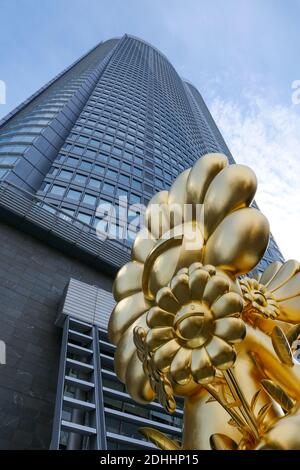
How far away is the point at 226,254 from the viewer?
5.94 ft

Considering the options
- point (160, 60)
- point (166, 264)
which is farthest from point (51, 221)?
point (160, 60)

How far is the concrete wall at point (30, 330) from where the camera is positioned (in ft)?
20.0

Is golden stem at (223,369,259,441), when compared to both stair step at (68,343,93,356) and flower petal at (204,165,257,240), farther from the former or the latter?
stair step at (68,343,93,356)

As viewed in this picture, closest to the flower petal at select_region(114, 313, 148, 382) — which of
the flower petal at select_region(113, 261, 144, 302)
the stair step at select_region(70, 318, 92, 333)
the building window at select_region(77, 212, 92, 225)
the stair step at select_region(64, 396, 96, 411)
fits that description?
the flower petal at select_region(113, 261, 144, 302)

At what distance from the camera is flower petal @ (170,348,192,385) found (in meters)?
1.65

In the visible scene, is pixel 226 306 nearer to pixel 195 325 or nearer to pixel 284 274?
pixel 195 325

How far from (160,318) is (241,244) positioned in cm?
53

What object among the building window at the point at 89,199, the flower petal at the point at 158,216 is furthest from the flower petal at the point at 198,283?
the building window at the point at 89,199

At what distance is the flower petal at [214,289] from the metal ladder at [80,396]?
3984mm

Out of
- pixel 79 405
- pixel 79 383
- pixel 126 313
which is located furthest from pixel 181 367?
pixel 79 383

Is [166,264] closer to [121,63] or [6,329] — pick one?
[6,329]

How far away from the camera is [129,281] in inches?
92.7

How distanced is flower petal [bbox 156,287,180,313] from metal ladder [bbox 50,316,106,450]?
384 cm

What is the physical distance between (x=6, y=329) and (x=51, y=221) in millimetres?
3485
